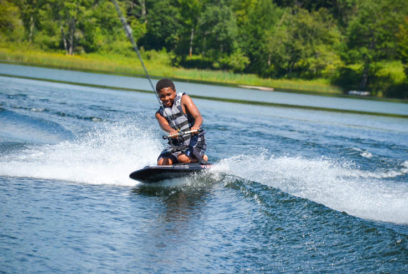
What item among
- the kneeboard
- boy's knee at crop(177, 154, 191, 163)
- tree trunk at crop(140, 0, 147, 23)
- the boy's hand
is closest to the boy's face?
the boy's hand

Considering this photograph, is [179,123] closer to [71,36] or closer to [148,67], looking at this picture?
[148,67]

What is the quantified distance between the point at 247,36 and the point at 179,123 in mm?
60383

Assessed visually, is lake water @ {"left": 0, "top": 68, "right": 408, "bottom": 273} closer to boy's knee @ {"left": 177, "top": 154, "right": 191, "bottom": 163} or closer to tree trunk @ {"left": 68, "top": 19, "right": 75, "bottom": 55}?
boy's knee @ {"left": 177, "top": 154, "right": 191, "bottom": 163}

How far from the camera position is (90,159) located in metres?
9.73

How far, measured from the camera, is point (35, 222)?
6.00 m

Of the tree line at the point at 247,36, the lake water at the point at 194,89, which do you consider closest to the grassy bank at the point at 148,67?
the tree line at the point at 247,36

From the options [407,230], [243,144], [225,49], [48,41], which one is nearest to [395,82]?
[225,49]

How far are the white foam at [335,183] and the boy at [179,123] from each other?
34.7 inches

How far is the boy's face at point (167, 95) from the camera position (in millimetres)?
8039

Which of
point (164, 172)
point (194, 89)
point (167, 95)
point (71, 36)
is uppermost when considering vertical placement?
point (71, 36)

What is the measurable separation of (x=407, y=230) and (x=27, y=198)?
510cm

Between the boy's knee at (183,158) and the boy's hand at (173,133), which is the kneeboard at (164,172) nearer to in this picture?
the boy's knee at (183,158)

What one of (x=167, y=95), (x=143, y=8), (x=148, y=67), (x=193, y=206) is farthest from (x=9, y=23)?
(x=193, y=206)

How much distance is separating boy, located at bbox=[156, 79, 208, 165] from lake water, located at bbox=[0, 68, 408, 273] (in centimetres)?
44
